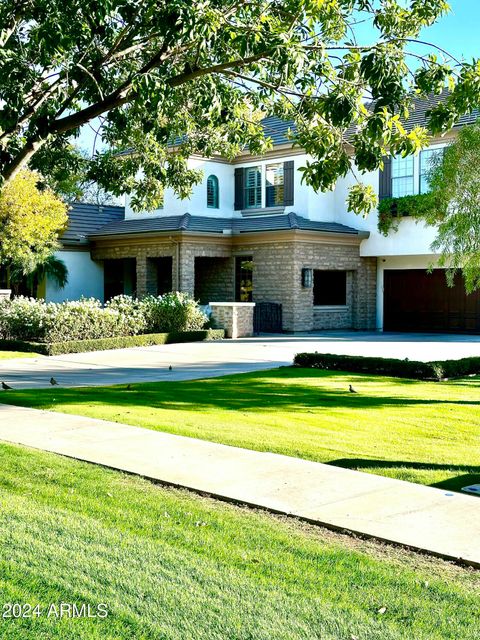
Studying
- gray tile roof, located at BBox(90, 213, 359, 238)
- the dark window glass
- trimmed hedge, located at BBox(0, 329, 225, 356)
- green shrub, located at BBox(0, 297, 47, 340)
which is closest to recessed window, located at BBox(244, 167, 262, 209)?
gray tile roof, located at BBox(90, 213, 359, 238)

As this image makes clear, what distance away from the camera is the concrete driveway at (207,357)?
53.9 ft

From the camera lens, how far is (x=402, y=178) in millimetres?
30047

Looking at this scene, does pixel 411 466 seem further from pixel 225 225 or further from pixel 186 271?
pixel 225 225

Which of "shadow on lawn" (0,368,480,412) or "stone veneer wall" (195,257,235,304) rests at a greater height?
"stone veneer wall" (195,257,235,304)

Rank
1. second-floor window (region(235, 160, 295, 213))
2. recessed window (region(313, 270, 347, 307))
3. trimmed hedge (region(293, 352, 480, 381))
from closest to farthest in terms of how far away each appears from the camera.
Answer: trimmed hedge (region(293, 352, 480, 381)), second-floor window (region(235, 160, 295, 213)), recessed window (region(313, 270, 347, 307))

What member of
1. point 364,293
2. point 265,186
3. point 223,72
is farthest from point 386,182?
point 223,72

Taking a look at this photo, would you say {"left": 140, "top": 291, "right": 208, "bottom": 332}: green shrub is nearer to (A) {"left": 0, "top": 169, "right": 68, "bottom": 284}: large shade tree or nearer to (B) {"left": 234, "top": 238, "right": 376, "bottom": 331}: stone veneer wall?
(B) {"left": 234, "top": 238, "right": 376, "bottom": 331}: stone veneer wall

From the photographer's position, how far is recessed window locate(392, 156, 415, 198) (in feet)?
97.7

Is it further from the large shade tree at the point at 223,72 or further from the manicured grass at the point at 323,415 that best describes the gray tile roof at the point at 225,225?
the large shade tree at the point at 223,72

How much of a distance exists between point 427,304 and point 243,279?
747 centimetres

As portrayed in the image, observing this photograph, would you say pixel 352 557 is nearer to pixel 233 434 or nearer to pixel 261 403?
pixel 233 434

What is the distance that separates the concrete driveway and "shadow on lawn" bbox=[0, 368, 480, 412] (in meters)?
1.29

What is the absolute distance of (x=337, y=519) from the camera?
20.0 ft

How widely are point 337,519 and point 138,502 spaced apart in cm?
164
